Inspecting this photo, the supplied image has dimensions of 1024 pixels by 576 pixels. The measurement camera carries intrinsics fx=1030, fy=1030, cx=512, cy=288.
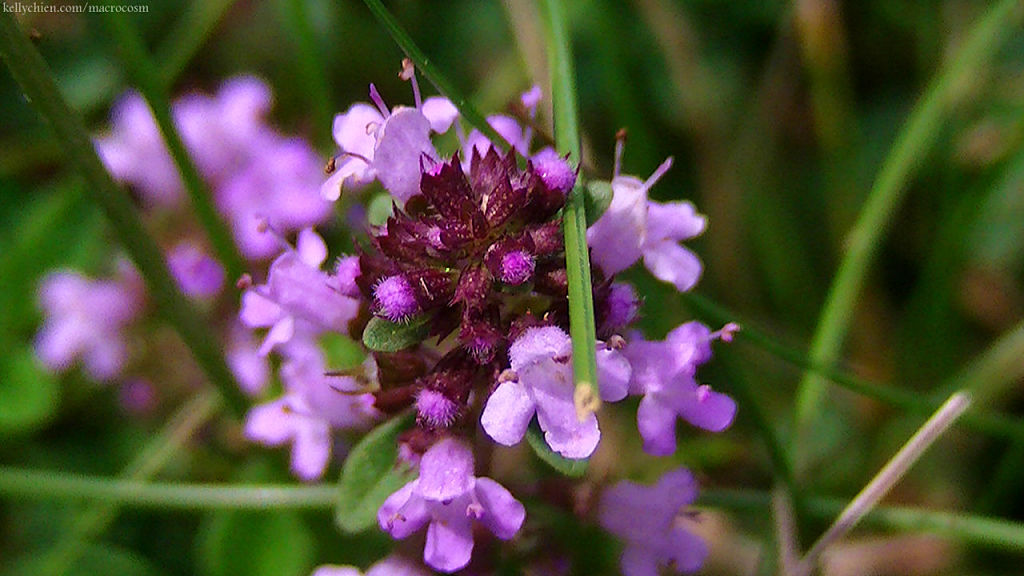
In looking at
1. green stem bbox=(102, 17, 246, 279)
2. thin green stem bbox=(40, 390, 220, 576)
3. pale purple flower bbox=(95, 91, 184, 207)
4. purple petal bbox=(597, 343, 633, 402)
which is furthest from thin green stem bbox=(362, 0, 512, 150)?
pale purple flower bbox=(95, 91, 184, 207)

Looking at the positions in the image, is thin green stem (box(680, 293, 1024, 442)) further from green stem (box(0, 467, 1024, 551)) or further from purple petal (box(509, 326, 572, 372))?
purple petal (box(509, 326, 572, 372))

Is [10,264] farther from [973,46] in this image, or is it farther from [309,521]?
[973,46]

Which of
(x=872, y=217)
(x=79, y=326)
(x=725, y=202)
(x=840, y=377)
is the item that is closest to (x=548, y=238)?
(x=840, y=377)

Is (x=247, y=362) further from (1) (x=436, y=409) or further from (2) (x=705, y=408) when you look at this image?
(2) (x=705, y=408)

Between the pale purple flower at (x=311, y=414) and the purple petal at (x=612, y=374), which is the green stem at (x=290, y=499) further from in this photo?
the purple petal at (x=612, y=374)

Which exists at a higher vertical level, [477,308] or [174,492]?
[477,308]

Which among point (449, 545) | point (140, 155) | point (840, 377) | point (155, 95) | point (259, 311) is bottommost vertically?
point (449, 545)

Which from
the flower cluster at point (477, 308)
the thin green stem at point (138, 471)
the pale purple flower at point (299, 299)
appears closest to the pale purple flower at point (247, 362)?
the thin green stem at point (138, 471)
